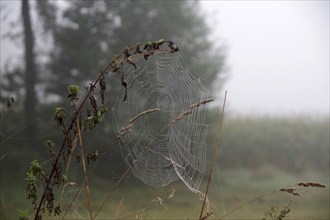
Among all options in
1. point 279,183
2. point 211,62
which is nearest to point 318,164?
point 279,183

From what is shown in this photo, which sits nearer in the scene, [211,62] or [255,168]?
[255,168]

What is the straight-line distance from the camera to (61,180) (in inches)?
27.4

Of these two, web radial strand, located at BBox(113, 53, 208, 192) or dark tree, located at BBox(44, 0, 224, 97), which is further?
dark tree, located at BBox(44, 0, 224, 97)

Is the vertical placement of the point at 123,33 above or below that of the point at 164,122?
above

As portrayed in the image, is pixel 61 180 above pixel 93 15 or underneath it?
underneath

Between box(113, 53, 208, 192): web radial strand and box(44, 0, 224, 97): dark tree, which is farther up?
box(44, 0, 224, 97): dark tree

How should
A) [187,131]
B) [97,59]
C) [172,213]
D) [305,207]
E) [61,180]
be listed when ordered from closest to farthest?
1. [61,180]
2. [187,131]
3. [172,213]
4. [305,207]
5. [97,59]

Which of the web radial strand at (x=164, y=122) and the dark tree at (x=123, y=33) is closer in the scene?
the web radial strand at (x=164, y=122)

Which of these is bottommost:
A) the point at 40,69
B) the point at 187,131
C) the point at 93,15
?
the point at 187,131

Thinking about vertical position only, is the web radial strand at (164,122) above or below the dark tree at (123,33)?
below

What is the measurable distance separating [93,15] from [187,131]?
115cm

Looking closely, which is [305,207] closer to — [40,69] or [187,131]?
[187,131]

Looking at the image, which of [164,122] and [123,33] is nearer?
[164,122]

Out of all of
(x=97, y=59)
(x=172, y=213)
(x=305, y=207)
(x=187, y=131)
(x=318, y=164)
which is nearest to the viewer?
(x=187, y=131)
